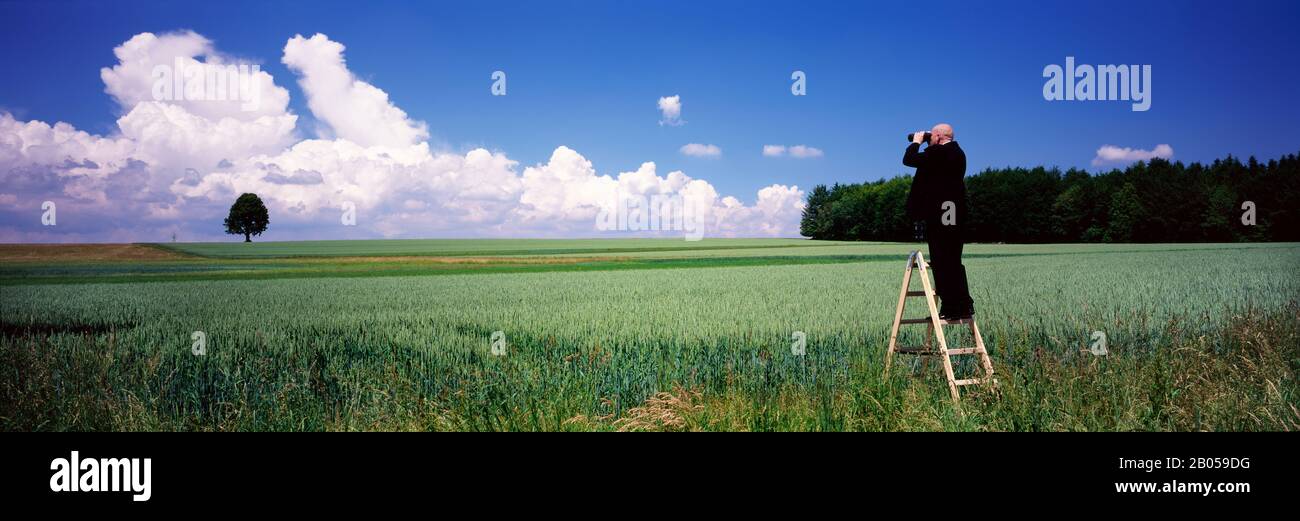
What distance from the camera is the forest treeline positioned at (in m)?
67.8

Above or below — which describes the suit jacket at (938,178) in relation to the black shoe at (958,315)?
above

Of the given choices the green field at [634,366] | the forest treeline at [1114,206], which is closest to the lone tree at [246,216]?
the green field at [634,366]

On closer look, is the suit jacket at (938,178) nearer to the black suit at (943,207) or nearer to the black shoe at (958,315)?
the black suit at (943,207)

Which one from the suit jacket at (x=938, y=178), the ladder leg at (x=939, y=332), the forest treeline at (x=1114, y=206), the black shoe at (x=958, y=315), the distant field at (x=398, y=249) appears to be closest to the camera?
the suit jacket at (x=938, y=178)

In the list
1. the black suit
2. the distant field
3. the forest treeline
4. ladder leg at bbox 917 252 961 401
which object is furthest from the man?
the forest treeline

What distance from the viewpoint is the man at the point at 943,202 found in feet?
21.7

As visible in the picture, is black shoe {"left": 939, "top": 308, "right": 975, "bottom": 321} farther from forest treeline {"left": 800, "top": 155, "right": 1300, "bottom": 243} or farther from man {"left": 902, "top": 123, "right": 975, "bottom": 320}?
forest treeline {"left": 800, "top": 155, "right": 1300, "bottom": 243}

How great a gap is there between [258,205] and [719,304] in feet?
204

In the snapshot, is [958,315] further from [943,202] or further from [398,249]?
[398,249]

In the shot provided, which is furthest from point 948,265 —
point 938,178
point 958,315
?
point 938,178

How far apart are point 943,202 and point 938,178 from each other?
244 millimetres

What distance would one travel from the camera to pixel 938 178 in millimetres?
→ 6660

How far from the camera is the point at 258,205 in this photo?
6469 centimetres
